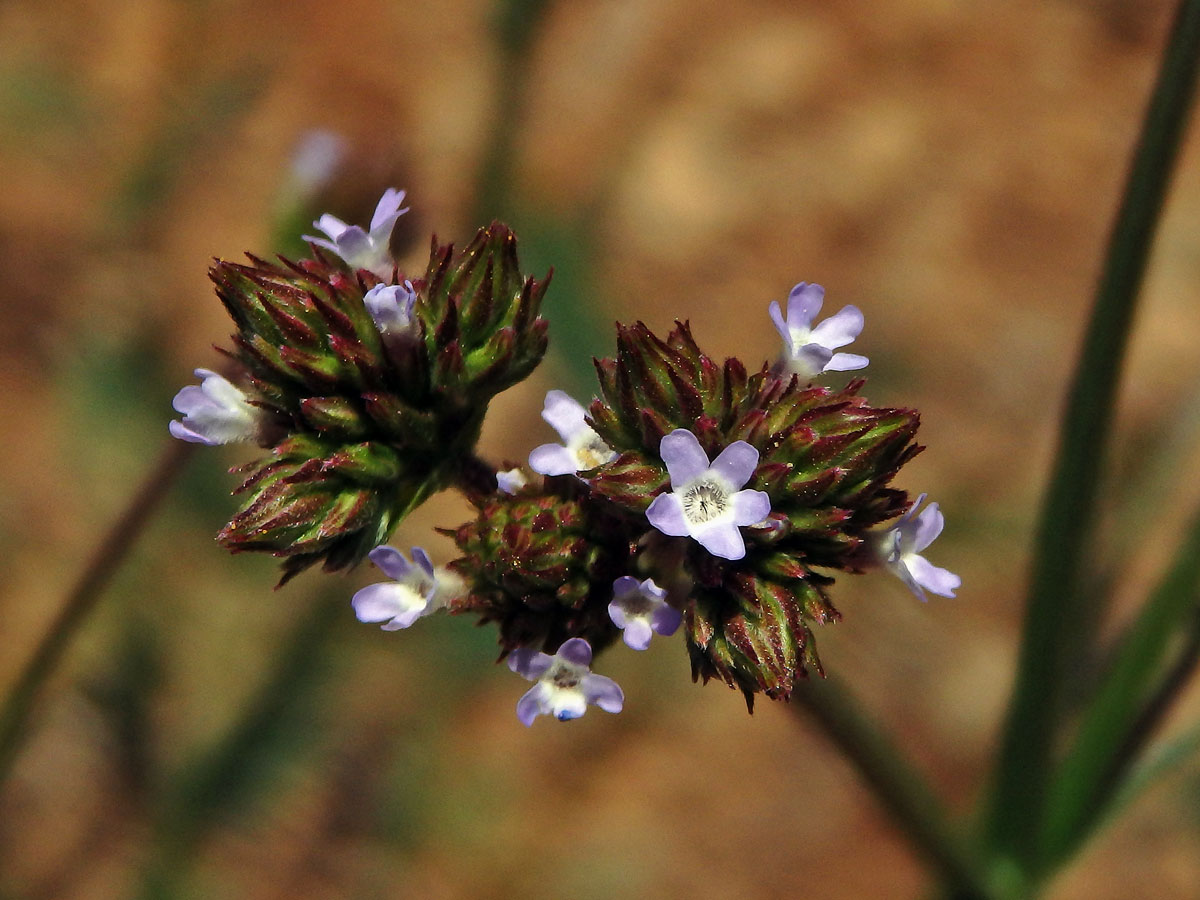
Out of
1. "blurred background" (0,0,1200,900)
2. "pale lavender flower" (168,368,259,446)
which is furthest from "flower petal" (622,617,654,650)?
"blurred background" (0,0,1200,900)

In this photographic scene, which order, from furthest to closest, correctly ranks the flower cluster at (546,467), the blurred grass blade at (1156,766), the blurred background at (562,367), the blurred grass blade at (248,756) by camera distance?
1. the blurred background at (562,367)
2. the blurred grass blade at (248,756)
3. the blurred grass blade at (1156,766)
4. the flower cluster at (546,467)

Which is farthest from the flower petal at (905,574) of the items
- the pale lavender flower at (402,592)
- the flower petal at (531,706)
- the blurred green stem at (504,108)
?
the blurred green stem at (504,108)

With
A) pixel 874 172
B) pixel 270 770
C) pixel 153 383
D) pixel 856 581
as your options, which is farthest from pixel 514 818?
pixel 874 172

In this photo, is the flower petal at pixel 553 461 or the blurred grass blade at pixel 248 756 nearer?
the flower petal at pixel 553 461

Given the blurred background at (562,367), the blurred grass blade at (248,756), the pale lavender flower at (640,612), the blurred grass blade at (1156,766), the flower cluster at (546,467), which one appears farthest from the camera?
the blurred background at (562,367)

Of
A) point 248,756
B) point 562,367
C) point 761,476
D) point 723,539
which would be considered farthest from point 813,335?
point 248,756

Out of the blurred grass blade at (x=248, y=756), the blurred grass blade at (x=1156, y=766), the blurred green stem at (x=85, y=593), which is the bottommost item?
the blurred grass blade at (x=248, y=756)

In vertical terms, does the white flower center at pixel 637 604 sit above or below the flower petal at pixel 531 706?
above

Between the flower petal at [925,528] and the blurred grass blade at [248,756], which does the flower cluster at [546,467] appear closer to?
the flower petal at [925,528]

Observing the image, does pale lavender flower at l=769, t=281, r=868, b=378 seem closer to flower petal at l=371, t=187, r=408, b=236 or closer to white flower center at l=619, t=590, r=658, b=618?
white flower center at l=619, t=590, r=658, b=618
